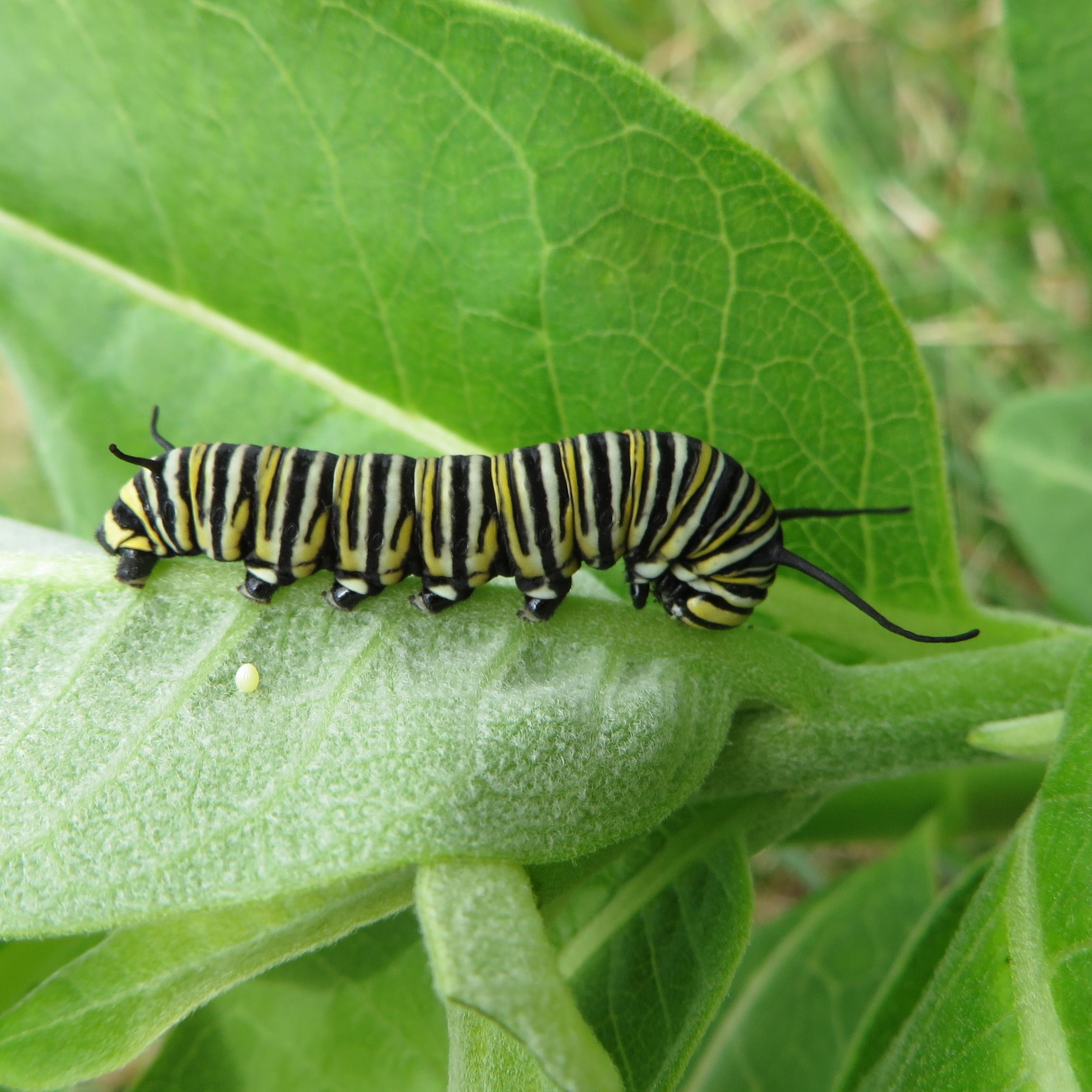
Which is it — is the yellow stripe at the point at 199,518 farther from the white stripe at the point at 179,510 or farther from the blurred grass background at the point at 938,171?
the blurred grass background at the point at 938,171

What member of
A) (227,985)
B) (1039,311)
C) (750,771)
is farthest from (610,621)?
(1039,311)

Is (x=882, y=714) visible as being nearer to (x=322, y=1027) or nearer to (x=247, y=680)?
(x=247, y=680)

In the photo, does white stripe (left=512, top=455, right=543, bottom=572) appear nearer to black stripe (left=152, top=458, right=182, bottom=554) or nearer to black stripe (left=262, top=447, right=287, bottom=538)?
black stripe (left=262, top=447, right=287, bottom=538)

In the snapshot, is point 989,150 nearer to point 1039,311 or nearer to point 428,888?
point 1039,311

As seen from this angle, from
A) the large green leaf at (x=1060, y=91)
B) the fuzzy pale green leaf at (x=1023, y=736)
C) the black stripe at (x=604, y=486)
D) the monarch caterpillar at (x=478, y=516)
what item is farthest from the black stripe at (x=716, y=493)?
the large green leaf at (x=1060, y=91)

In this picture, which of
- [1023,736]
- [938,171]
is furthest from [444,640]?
[938,171]
